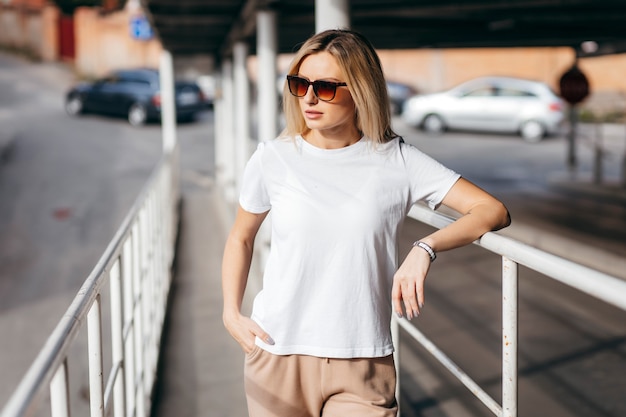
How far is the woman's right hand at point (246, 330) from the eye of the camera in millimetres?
1882

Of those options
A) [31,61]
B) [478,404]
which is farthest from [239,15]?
[31,61]

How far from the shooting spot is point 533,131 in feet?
71.4

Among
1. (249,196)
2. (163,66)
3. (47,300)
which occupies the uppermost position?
(163,66)

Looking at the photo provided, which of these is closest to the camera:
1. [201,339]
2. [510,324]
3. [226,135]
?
[510,324]

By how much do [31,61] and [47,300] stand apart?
106 ft

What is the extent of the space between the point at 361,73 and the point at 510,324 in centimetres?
71

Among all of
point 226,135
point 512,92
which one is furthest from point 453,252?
point 512,92

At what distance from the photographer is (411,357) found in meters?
4.90

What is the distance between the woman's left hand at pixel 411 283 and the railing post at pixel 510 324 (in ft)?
0.71

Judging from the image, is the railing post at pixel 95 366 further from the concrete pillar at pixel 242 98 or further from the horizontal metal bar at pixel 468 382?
the concrete pillar at pixel 242 98

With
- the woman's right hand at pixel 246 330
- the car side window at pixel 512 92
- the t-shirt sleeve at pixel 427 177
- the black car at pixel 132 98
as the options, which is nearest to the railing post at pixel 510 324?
the t-shirt sleeve at pixel 427 177

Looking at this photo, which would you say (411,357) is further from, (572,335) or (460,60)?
(460,60)

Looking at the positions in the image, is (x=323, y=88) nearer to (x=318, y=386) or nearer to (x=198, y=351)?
(x=318, y=386)

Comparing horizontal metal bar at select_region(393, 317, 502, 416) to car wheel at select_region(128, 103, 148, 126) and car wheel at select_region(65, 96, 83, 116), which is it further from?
car wheel at select_region(65, 96, 83, 116)
